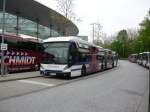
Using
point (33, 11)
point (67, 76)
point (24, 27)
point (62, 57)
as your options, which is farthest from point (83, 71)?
point (24, 27)

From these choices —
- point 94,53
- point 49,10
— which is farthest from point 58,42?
point 49,10

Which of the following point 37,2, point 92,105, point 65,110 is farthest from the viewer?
point 37,2

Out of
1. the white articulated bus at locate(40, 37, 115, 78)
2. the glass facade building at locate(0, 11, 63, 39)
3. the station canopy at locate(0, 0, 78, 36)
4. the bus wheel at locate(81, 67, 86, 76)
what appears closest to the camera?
the white articulated bus at locate(40, 37, 115, 78)

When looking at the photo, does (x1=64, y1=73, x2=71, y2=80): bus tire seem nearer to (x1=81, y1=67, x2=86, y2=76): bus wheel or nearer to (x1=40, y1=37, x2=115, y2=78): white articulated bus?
(x1=40, y1=37, x2=115, y2=78): white articulated bus

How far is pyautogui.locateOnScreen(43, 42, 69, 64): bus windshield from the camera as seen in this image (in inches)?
781

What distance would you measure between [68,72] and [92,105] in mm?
9620

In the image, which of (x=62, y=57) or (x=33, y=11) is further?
(x=33, y=11)

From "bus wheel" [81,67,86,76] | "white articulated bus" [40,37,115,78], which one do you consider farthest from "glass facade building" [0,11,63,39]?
"white articulated bus" [40,37,115,78]

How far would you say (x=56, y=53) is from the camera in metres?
20.1

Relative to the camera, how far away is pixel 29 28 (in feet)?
136

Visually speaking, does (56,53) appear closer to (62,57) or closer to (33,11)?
(62,57)

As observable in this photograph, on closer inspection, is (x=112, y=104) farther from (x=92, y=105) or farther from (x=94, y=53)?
(x=94, y=53)

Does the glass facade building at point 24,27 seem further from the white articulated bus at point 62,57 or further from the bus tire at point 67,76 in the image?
the bus tire at point 67,76

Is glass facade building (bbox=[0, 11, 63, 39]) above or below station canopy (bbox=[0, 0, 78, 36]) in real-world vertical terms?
below
